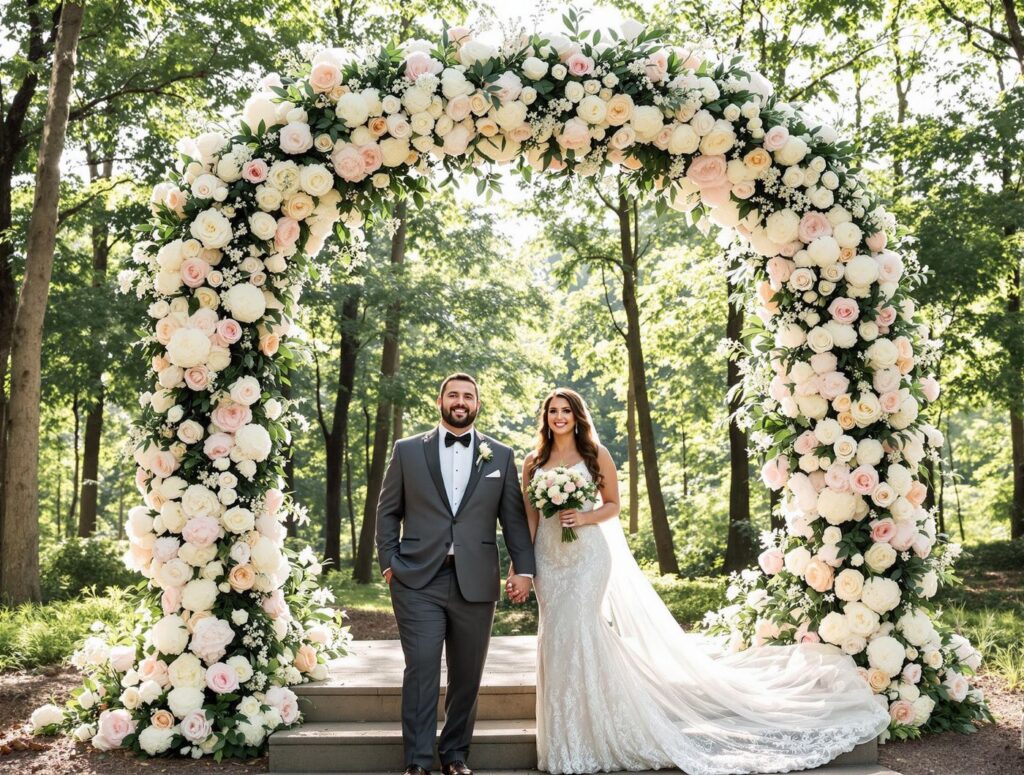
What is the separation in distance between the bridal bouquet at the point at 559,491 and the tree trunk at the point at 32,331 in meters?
7.06

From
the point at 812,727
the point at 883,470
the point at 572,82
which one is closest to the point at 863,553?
the point at 883,470

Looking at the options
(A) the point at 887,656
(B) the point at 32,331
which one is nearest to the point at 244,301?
(A) the point at 887,656

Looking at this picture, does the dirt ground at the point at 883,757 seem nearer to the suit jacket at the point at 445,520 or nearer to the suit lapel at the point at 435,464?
the suit jacket at the point at 445,520

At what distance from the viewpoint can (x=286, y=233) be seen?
5711 mm

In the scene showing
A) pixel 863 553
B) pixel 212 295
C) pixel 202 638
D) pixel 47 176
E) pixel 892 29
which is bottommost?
pixel 202 638

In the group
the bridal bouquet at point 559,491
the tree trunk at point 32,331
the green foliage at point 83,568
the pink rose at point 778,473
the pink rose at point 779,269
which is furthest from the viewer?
the green foliage at point 83,568

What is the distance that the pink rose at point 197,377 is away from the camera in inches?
217

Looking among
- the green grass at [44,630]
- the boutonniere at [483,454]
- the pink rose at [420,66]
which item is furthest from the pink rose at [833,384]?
the green grass at [44,630]

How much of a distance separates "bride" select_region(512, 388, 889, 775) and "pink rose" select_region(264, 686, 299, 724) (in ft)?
4.94

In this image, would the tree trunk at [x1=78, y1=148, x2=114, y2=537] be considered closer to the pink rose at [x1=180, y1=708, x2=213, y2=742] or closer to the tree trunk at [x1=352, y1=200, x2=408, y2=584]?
the tree trunk at [x1=352, y1=200, x2=408, y2=584]

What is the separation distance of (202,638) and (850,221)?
4.84m

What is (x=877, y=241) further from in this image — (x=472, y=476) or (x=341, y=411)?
(x=341, y=411)

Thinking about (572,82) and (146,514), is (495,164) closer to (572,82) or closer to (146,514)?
(572,82)

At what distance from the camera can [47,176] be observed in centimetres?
987
